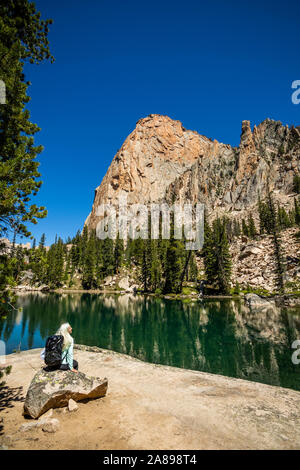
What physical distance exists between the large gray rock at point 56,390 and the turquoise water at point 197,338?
30.8ft

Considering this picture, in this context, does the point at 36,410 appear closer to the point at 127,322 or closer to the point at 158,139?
the point at 127,322

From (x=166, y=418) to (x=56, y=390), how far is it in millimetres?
3262

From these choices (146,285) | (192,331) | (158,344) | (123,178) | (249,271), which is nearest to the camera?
(158,344)

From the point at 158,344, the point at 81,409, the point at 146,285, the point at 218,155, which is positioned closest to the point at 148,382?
the point at 81,409

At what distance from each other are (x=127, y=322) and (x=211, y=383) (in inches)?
883

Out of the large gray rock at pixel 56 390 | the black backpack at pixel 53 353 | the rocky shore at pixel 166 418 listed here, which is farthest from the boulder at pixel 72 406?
the black backpack at pixel 53 353

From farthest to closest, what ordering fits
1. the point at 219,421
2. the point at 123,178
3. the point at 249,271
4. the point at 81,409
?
the point at 123,178 → the point at 249,271 → the point at 81,409 → the point at 219,421

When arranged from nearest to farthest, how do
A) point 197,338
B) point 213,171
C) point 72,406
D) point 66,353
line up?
point 72,406 → point 66,353 → point 197,338 → point 213,171

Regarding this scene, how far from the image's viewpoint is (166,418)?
6496 mm

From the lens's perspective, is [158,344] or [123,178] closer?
[158,344]

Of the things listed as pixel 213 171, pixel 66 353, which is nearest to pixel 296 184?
pixel 213 171

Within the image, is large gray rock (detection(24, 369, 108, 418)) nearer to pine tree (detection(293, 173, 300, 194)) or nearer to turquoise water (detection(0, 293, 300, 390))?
turquoise water (detection(0, 293, 300, 390))

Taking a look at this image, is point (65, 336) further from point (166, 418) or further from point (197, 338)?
point (197, 338)

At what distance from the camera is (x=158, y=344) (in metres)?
21.0
